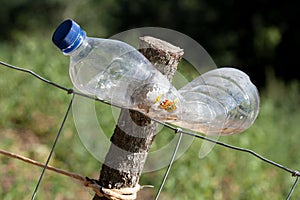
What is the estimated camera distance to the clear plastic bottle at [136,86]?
5.59ft

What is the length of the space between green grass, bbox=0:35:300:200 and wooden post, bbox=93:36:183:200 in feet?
4.14

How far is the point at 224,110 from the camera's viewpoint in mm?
1875

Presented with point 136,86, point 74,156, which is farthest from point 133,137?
point 74,156

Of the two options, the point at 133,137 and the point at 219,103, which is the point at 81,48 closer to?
the point at 133,137

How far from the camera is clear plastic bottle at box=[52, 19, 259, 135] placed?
171 cm

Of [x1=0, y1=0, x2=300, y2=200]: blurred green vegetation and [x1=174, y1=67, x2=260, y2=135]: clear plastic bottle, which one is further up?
[x1=174, y1=67, x2=260, y2=135]: clear plastic bottle

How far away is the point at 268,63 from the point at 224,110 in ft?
28.0

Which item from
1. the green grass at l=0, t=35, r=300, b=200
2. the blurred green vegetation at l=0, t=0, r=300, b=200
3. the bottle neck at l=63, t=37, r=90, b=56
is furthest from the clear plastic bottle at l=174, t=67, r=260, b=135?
the green grass at l=0, t=35, r=300, b=200

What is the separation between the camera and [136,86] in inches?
68.2

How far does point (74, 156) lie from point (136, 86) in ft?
7.12

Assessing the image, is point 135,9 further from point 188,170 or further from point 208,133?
point 208,133

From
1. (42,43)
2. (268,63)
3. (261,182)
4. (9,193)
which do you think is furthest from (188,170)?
(268,63)

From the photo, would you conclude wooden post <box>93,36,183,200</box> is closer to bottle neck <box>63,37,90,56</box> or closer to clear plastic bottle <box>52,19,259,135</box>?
clear plastic bottle <box>52,19,259,135</box>

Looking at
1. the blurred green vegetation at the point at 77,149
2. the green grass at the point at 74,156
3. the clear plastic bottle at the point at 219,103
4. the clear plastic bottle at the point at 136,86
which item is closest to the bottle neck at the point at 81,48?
the clear plastic bottle at the point at 136,86
